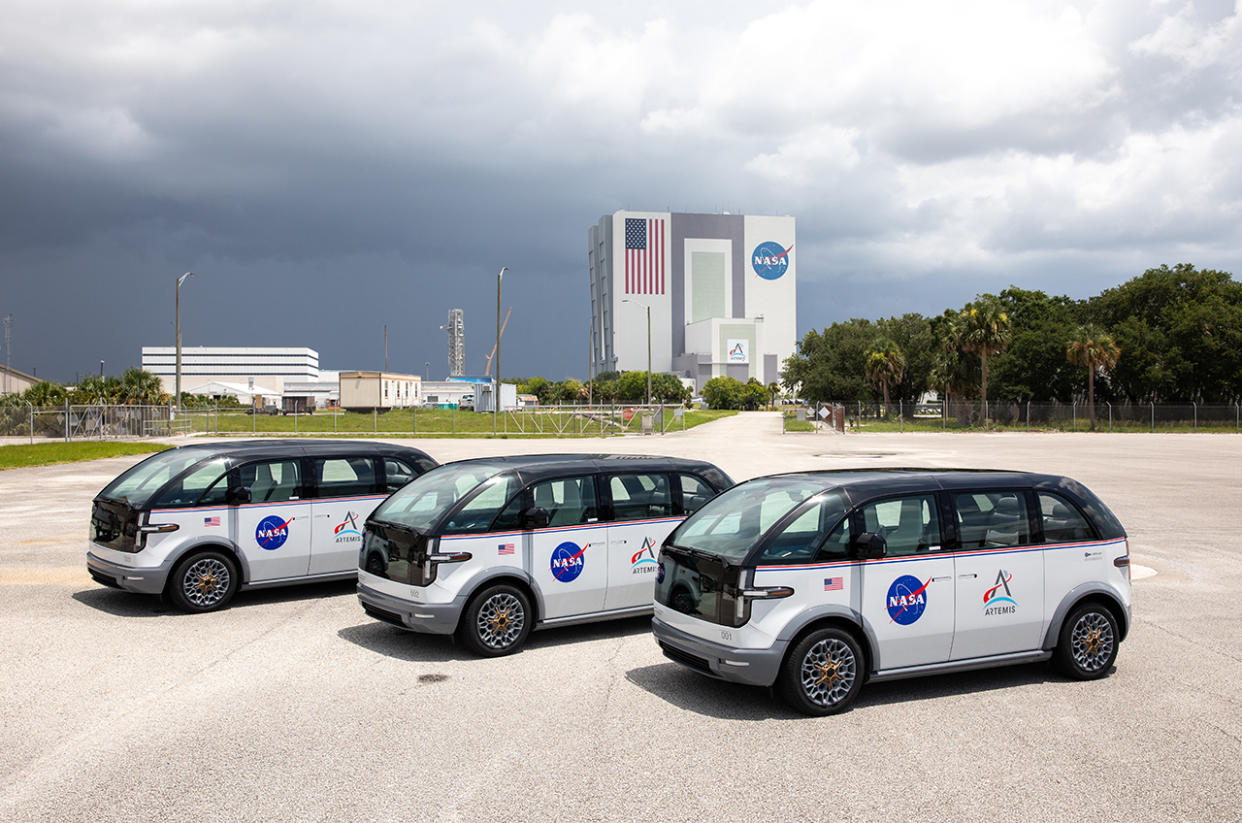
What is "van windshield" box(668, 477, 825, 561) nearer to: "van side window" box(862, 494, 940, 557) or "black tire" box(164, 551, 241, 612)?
"van side window" box(862, 494, 940, 557)

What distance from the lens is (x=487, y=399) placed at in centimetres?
8888

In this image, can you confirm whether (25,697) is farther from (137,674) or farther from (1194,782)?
(1194,782)

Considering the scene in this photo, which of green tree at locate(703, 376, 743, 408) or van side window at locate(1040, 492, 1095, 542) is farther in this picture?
green tree at locate(703, 376, 743, 408)

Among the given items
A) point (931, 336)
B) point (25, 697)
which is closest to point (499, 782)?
point (25, 697)

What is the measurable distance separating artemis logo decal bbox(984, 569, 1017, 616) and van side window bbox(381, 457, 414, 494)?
6321mm

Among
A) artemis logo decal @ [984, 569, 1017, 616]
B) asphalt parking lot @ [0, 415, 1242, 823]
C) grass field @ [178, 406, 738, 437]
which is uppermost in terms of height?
grass field @ [178, 406, 738, 437]

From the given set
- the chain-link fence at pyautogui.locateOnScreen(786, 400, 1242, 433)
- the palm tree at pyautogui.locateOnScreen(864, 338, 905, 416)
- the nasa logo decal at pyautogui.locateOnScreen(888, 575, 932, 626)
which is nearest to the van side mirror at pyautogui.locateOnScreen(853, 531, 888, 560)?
the nasa logo decal at pyautogui.locateOnScreen(888, 575, 932, 626)

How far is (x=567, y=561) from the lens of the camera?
26.3 ft

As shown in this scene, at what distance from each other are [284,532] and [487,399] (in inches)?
3138

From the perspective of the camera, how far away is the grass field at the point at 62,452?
101 ft

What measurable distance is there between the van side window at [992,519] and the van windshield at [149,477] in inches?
294

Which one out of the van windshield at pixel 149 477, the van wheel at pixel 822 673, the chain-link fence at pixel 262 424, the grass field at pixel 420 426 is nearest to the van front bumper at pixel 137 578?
the van windshield at pixel 149 477

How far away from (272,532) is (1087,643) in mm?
7679

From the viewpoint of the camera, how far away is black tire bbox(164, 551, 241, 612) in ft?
30.7
